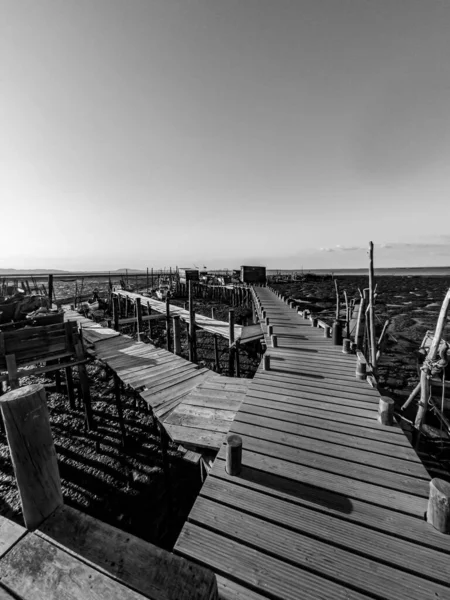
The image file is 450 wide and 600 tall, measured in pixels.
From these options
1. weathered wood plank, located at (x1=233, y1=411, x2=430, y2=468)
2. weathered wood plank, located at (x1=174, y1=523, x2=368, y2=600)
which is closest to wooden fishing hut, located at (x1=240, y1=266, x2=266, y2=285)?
weathered wood plank, located at (x1=233, y1=411, x2=430, y2=468)

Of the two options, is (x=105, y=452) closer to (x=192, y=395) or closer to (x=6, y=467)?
(x=6, y=467)

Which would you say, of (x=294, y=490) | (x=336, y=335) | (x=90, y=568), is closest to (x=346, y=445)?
(x=294, y=490)

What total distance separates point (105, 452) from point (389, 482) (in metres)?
8.30

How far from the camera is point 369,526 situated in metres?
2.64

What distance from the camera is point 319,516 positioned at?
9.09ft

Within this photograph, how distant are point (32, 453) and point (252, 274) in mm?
40331

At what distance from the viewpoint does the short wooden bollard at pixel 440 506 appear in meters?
2.43

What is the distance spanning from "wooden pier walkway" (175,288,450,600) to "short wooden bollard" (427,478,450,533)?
98mm

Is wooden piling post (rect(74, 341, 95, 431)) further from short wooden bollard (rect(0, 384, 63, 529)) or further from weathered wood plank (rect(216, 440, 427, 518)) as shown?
short wooden bollard (rect(0, 384, 63, 529))

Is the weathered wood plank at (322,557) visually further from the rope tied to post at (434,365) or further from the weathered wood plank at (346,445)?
the rope tied to post at (434,365)

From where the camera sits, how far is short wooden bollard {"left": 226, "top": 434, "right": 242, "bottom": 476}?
126 inches

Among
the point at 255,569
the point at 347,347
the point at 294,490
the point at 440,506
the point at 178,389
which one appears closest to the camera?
the point at 255,569

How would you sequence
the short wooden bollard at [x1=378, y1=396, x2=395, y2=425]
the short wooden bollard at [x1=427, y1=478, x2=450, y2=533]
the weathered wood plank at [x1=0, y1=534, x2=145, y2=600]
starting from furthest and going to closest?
the short wooden bollard at [x1=378, y1=396, x2=395, y2=425] < the short wooden bollard at [x1=427, y1=478, x2=450, y2=533] < the weathered wood plank at [x1=0, y1=534, x2=145, y2=600]

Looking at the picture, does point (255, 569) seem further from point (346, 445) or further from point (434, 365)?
point (434, 365)
